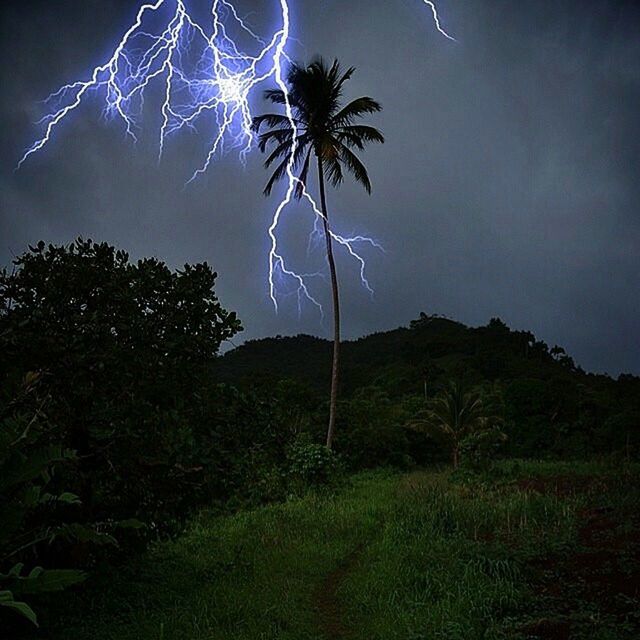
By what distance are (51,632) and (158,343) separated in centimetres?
295

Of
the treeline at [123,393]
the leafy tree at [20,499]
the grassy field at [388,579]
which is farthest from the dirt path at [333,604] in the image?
the leafy tree at [20,499]

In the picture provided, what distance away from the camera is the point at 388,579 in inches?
303

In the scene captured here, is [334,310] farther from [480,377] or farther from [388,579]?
[480,377]

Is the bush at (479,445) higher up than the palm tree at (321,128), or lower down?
lower down

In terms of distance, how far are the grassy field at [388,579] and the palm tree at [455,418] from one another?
46.5 feet

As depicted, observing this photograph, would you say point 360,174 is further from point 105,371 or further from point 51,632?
point 51,632

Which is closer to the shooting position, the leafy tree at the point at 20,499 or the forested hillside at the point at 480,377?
the leafy tree at the point at 20,499

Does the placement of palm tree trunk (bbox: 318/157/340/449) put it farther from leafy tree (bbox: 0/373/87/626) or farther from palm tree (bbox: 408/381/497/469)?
leafy tree (bbox: 0/373/87/626)

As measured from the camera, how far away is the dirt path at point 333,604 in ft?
20.6

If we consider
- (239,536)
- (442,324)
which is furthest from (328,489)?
(442,324)

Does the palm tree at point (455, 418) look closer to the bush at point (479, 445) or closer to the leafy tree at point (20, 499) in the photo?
the bush at point (479, 445)

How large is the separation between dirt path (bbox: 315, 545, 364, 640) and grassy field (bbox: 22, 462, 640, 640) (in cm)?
3

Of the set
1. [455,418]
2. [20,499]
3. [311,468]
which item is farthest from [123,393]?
[455,418]

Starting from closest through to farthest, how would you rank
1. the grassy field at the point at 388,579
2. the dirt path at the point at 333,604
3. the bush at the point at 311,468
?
the grassy field at the point at 388,579 < the dirt path at the point at 333,604 < the bush at the point at 311,468
